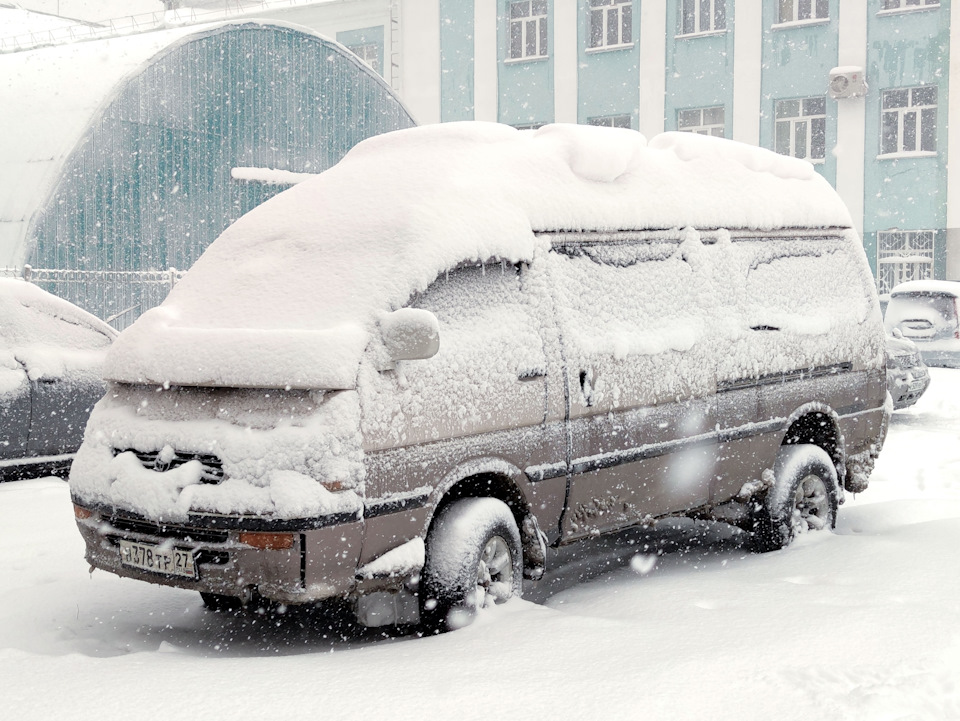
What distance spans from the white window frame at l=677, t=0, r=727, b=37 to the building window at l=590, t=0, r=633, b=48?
1.37 meters

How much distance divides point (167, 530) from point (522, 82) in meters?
28.2

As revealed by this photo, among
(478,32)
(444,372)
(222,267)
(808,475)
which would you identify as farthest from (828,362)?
(478,32)

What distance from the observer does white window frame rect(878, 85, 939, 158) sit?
1067 inches

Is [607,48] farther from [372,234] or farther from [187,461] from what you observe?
[187,461]

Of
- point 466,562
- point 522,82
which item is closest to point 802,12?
point 522,82

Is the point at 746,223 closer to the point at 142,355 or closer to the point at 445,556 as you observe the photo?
the point at 445,556

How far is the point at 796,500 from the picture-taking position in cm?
686

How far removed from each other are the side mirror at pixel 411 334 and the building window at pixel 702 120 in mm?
26191

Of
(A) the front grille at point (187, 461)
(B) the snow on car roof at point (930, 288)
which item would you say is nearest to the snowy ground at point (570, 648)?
(A) the front grille at point (187, 461)

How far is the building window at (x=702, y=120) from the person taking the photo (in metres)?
29.6

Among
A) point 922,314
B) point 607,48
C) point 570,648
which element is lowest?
point 570,648

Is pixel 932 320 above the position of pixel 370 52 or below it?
below

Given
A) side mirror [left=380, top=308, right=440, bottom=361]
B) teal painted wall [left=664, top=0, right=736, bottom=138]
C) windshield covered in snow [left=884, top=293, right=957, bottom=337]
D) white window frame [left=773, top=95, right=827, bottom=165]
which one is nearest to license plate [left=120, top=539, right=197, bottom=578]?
side mirror [left=380, top=308, right=440, bottom=361]

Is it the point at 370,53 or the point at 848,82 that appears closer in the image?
the point at 848,82
